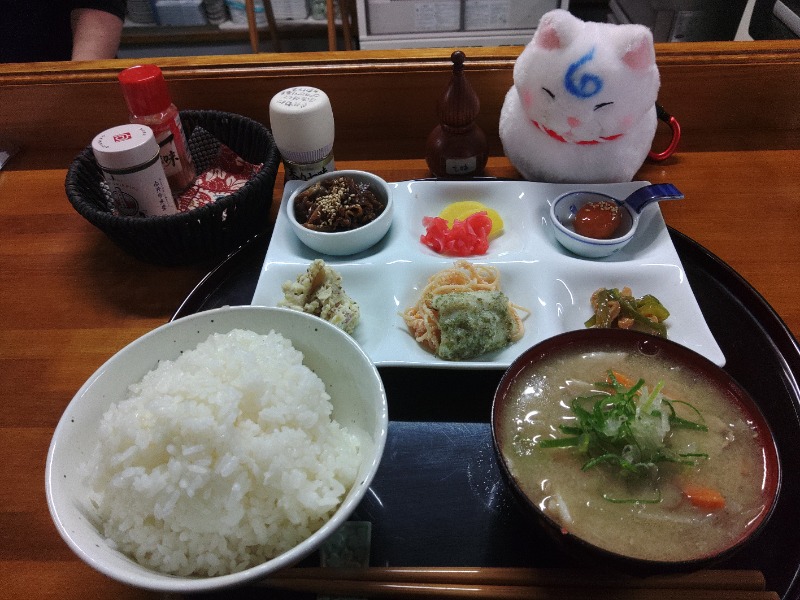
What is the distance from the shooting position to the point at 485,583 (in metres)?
0.98

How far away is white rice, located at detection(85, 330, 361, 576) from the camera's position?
946mm

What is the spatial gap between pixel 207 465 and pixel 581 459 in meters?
0.68

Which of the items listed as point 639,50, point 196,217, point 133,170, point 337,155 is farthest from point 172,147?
point 639,50

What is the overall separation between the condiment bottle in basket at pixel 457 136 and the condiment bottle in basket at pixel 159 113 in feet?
2.82

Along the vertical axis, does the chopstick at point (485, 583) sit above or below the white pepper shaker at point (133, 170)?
below

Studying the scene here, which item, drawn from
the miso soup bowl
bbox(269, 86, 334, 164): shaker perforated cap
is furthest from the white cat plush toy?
the miso soup bowl

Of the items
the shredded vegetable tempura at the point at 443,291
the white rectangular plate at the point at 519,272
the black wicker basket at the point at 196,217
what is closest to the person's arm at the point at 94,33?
the black wicker basket at the point at 196,217

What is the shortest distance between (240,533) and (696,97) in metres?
2.11

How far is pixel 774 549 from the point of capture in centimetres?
106

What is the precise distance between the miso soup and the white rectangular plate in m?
0.30

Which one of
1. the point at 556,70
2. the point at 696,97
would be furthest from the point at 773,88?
the point at 556,70

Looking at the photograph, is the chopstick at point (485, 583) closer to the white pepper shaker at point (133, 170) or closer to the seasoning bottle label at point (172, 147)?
the white pepper shaker at point (133, 170)

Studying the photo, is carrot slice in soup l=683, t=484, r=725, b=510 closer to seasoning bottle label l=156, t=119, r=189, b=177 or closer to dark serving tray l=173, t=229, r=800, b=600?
Result: dark serving tray l=173, t=229, r=800, b=600

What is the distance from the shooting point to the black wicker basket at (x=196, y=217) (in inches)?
61.1
